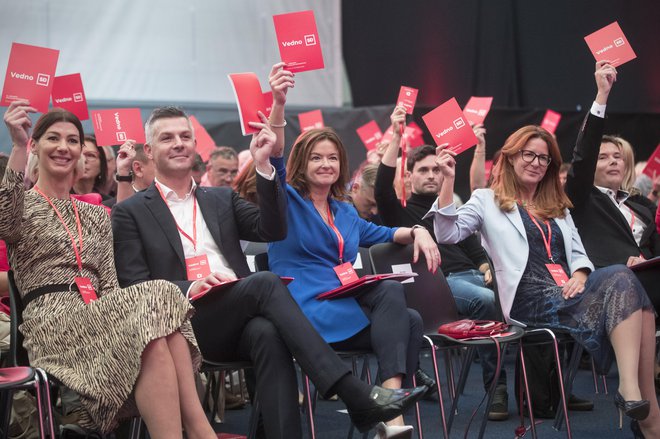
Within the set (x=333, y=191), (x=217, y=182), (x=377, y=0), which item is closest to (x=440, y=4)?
(x=377, y=0)

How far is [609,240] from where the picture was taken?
4414mm

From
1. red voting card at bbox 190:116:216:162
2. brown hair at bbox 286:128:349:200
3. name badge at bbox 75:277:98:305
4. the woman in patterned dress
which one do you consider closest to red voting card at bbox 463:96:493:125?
brown hair at bbox 286:128:349:200

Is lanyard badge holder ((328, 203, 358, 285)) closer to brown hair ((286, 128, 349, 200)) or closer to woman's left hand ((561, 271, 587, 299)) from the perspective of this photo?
brown hair ((286, 128, 349, 200))

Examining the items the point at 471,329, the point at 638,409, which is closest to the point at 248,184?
the point at 471,329

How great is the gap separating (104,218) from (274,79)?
2.70 feet

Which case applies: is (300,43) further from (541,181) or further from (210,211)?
(541,181)

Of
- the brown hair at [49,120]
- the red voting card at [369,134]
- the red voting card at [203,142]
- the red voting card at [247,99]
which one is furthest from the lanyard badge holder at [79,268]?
the red voting card at [369,134]

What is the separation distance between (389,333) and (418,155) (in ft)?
6.98

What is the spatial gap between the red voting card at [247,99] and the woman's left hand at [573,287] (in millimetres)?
1537

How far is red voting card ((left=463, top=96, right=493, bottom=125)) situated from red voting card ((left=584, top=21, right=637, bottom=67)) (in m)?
0.79

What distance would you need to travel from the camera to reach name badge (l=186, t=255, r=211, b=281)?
321 centimetres

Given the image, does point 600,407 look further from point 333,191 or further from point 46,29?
point 46,29

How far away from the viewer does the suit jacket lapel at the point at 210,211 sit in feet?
11.0

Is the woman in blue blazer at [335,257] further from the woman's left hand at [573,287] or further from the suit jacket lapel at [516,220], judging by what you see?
the woman's left hand at [573,287]
